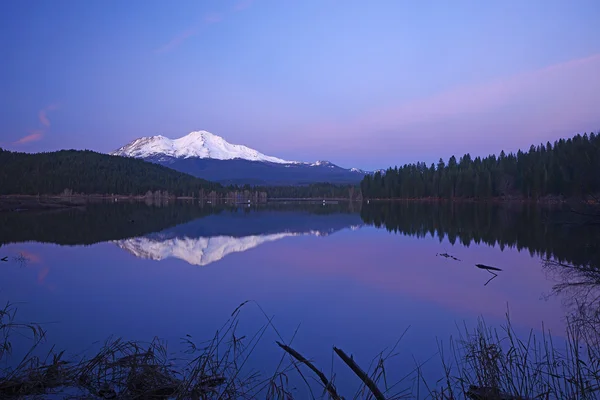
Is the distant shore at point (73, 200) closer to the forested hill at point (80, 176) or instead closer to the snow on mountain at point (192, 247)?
the forested hill at point (80, 176)

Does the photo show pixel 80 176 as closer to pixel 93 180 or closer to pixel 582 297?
pixel 93 180

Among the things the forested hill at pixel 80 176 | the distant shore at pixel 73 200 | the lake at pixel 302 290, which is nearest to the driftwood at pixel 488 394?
the lake at pixel 302 290

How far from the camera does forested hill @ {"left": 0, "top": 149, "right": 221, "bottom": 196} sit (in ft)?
451

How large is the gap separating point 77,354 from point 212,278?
8097 millimetres

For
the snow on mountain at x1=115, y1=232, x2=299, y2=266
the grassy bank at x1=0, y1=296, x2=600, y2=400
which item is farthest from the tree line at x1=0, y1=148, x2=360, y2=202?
the grassy bank at x1=0, y1=296, x2=600, y2=400

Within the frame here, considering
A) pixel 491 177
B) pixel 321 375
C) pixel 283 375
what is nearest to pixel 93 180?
pixel 491 177

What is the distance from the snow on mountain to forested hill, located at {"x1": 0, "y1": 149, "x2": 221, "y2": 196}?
4466 inches

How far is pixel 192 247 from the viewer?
2522 centimetres

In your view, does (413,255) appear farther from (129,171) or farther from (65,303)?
(129,171)

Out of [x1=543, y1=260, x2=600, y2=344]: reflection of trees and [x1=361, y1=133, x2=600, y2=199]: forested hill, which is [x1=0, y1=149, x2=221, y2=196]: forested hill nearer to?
[x1=361, y1=133, x2=600, y2=199]: forested hill

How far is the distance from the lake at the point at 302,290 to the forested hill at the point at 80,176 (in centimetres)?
12011

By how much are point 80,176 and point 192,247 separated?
485ft

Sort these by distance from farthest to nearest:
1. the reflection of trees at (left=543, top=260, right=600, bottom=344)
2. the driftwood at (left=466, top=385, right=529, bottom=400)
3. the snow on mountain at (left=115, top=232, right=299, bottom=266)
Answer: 1. the snow on mountain at (left=115, top=232, right=299, bottom=266)
2. the reflection of trees at (left=543, top=260, right=600, bottom=344)
3. the driftwood at (left=466, top=385, right=529, bottom=400)

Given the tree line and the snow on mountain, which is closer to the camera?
the snow on mountain
